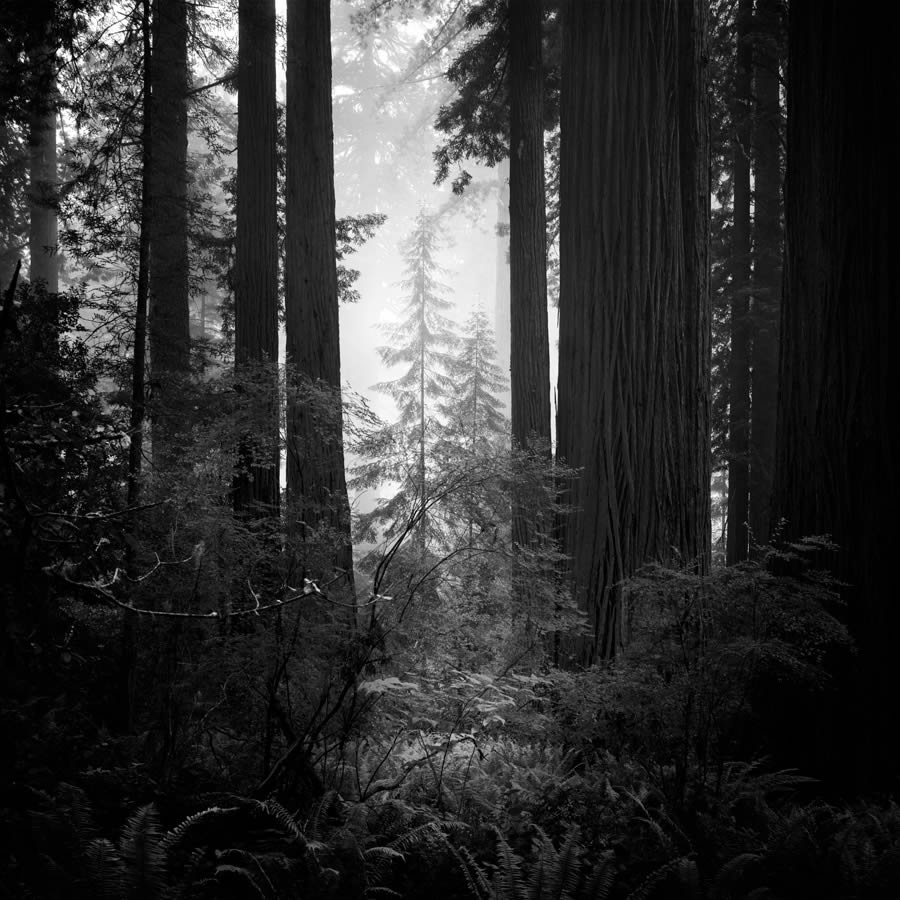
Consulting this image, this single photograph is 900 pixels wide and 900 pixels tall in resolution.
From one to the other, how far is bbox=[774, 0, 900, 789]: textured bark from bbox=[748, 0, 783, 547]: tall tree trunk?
822 centimetres

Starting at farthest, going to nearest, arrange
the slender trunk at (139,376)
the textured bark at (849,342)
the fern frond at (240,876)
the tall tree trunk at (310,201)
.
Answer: the tall tree trunk at (310,201) → the slender trunk at (139,376) → the textured bark at (849,342) → the fern frond at (240,876)

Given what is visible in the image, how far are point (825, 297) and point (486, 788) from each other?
3701 millimetres

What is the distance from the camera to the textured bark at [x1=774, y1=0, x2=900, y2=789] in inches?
153

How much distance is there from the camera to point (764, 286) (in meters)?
12.9

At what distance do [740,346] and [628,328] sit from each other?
9435 millimetres

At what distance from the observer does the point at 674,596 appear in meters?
3.44

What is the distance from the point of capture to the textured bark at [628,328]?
15.6 ft

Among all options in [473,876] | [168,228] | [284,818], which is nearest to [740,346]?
[168,228]

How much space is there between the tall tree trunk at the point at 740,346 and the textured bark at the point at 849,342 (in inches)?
323

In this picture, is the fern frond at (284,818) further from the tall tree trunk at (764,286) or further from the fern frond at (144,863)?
the tall tree trunk at (764,286)

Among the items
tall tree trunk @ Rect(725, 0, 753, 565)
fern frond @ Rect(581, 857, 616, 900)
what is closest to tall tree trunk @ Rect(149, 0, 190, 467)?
fern frond @ Rect(581, 857, 616, 900)

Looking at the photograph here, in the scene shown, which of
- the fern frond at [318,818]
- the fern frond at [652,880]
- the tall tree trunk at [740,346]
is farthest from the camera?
the tall tree trunk at [740,346]

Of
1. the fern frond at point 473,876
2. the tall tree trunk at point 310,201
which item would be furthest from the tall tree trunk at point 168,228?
the fern frond at point 473,876

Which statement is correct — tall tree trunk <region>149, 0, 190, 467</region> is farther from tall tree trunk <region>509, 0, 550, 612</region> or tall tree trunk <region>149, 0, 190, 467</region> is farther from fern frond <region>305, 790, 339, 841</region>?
tall tree trunk <region>509, 0, 550, 612</region>
